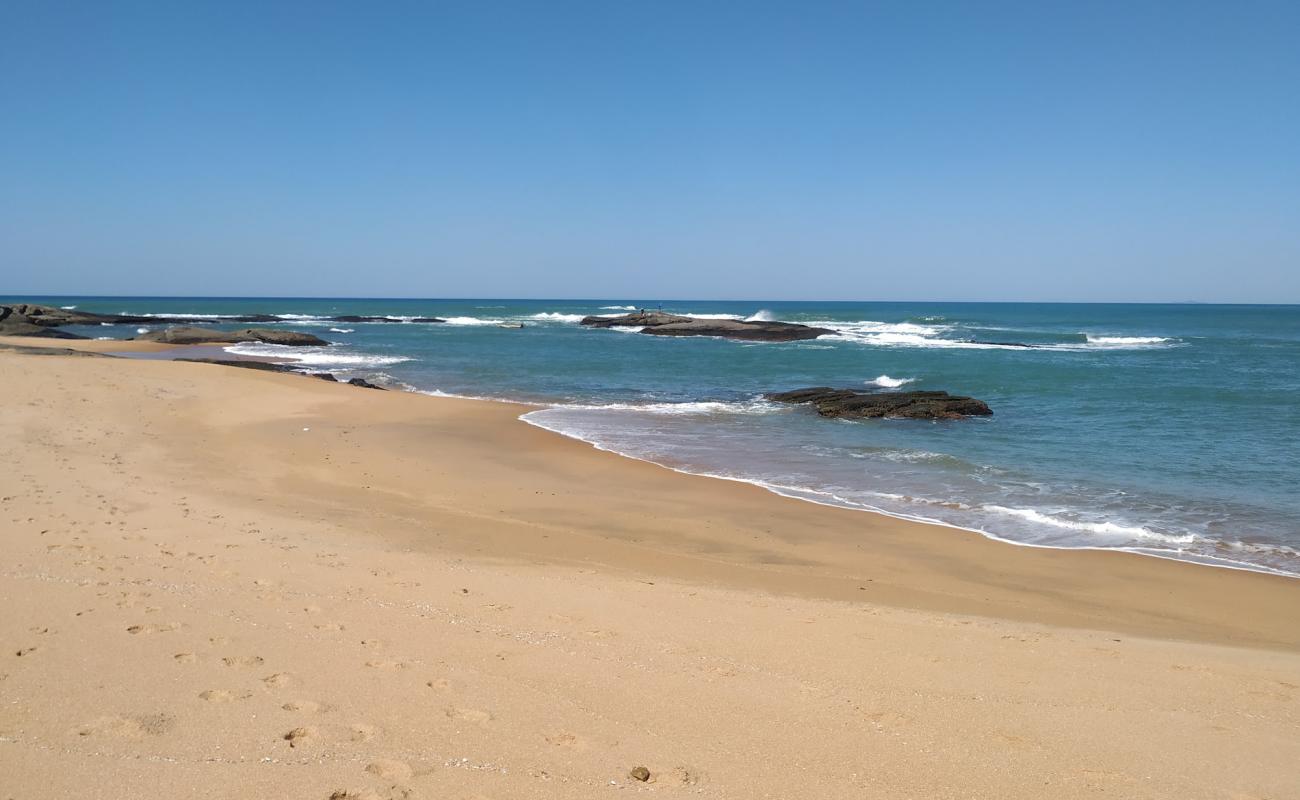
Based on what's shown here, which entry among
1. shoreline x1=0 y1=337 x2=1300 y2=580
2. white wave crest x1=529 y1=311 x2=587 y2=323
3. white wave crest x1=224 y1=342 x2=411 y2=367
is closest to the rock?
white wave crest x1=224 y1=342 x2=411 y2=367

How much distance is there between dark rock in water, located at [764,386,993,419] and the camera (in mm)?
18828

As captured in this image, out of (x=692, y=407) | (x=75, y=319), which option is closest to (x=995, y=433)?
(x=692, y=407)

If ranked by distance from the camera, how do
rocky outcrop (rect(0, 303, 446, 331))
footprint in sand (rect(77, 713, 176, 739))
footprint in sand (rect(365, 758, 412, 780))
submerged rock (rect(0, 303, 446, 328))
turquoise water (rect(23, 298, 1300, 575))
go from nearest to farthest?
footprint in sand (rect(365, 758, 412, 780)) → footprint in sand (rect(77, 713, 176, 739)) → turquoise water (rect(23, 298, 1300, 575)) → rocky outcrop (rect(0, 303, 446, 331)) → submerged rock (rect(0, 303, 446, 328))

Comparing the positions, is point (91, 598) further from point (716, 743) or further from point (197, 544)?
point (716, 743)

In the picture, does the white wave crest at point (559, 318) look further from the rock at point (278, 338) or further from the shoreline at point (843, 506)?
the shoreline at point (843, 506)

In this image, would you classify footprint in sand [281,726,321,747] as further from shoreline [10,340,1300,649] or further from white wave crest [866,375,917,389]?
white wave crest [866,375,917,389]

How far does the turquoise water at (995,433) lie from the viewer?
33.6 feet

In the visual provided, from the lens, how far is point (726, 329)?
56.6m

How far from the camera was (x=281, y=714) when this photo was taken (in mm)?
3678

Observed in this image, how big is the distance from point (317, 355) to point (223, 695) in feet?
115

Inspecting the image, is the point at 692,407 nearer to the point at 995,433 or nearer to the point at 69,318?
the point at 995,433

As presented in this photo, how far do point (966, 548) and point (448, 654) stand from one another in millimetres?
6108

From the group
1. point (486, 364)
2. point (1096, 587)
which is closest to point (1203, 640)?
point (1096, 587)

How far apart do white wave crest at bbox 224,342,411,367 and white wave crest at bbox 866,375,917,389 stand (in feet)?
61.2
